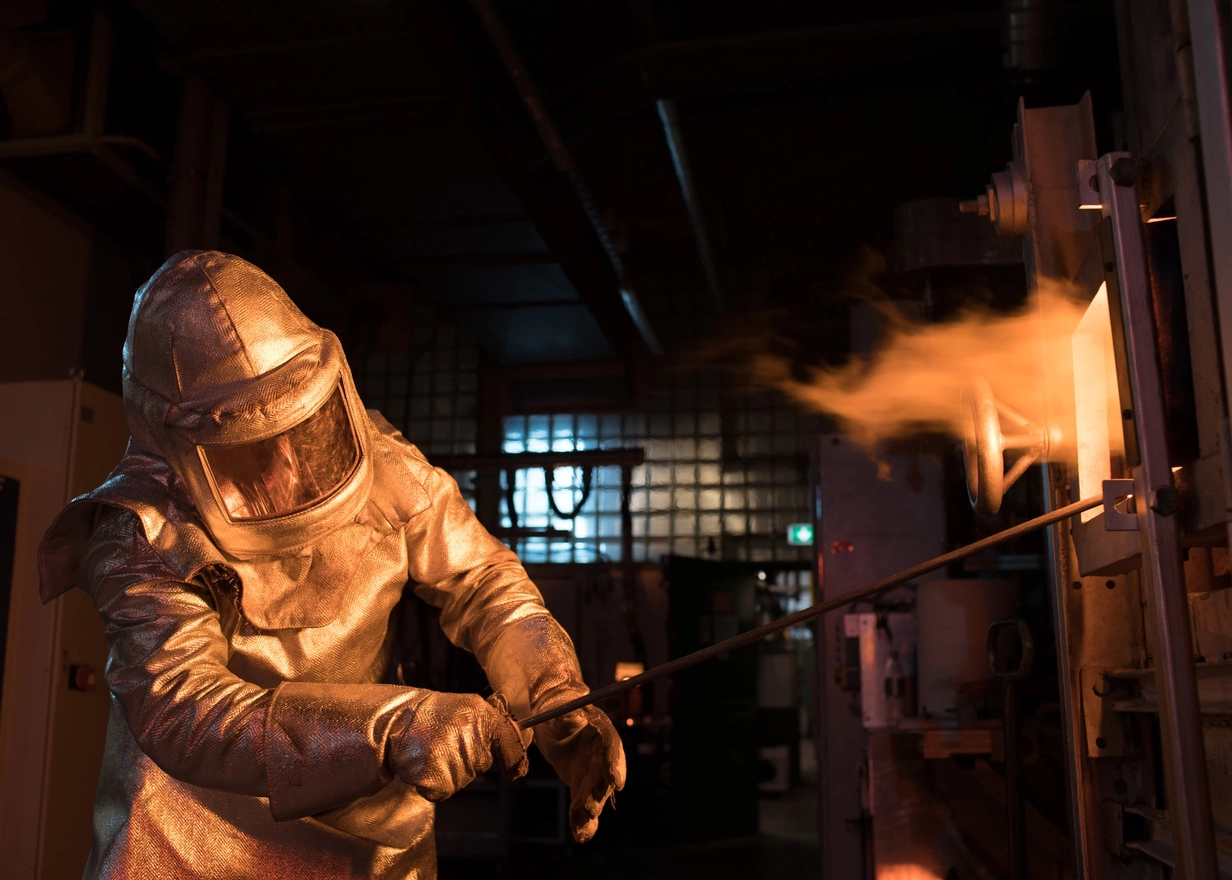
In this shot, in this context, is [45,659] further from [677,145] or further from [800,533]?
[800,533]

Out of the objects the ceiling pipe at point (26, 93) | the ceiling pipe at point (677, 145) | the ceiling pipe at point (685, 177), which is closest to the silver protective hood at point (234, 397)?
the ceiling pipe at point (677, 145)

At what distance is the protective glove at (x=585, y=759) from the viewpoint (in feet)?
5.09

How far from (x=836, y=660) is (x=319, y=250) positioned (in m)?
4.40

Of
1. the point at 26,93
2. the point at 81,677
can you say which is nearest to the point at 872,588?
the point at 81,677

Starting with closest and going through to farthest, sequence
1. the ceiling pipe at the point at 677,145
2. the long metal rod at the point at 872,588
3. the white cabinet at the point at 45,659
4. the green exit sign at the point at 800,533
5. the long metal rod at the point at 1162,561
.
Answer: the long metal rod at the point at 1162,561
the long metal rod at the point at 872,588
the white cabinet at the point at 45,659
the ceiling pipe at the point at 677,145
the green exit sign at the point at 800,533

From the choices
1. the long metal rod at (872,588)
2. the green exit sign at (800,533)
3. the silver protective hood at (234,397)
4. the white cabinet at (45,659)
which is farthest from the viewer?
the green exit sign at (800,533)

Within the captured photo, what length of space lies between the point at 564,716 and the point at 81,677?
98.7 inches

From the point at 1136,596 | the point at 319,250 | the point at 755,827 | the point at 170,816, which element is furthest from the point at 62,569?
the point at 755,827

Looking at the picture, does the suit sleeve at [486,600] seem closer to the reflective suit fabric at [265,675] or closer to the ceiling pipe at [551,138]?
the reflective suit fabric at [265,675]

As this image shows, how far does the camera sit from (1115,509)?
46.7 inches

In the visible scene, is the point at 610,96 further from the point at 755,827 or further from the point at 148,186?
the point at 755,827

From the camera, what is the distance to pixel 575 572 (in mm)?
7551

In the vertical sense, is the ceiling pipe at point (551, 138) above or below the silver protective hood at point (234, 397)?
above

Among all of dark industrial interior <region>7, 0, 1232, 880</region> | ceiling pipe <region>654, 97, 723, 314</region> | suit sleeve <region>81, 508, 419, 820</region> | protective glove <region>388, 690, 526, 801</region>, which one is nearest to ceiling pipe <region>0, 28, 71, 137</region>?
dark industrial interior <region>7, 0, 1232, 880</region>
